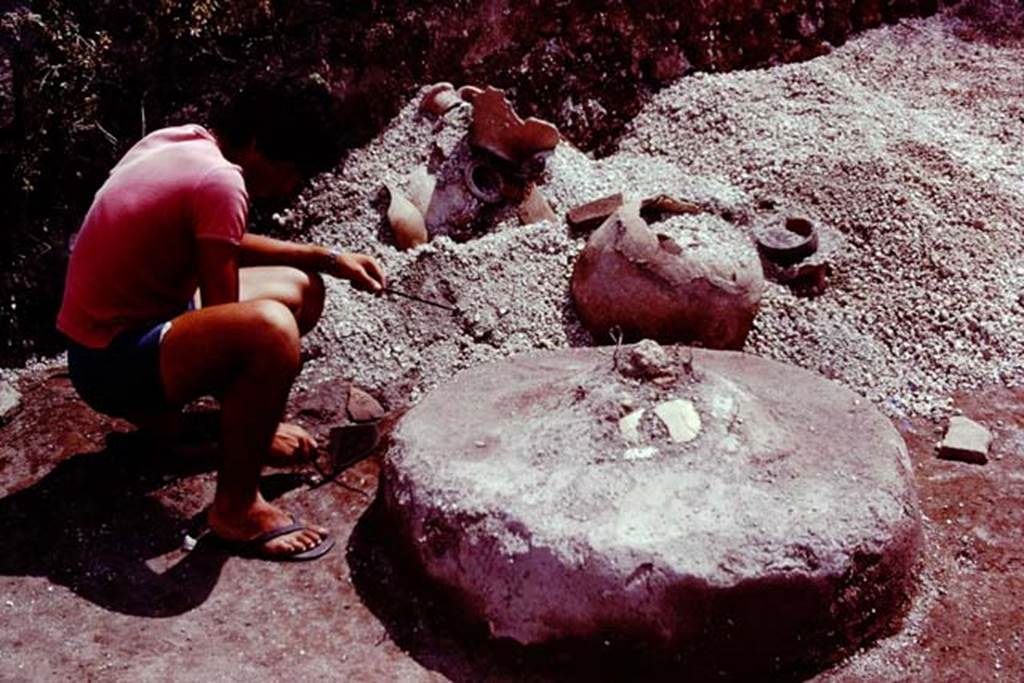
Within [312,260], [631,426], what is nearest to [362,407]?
[312,260]

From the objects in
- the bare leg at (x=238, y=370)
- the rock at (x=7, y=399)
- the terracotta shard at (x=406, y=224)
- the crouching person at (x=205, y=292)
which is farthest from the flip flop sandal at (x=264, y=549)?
the terracotta shard at (x=406, y=224)

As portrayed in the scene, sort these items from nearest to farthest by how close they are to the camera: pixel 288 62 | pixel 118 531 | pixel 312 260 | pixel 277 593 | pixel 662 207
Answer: pixel 277 593
pixel 118 531
pixel 312 260
pixel 662 207
pixel 288 62

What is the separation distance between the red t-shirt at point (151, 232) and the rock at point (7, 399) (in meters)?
0.84

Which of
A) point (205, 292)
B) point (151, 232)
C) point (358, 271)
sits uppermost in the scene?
point (151, 232)

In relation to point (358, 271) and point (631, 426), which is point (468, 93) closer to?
point (358, 271)

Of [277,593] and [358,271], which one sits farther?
[358,271]

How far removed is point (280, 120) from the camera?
2.18 meters

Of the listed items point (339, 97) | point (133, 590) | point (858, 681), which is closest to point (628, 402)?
point (858, 681)

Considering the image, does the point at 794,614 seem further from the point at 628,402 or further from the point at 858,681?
the point at 628,402

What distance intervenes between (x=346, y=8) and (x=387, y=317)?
167 centimetres

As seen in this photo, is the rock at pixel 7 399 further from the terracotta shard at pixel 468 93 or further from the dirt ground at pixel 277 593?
the terracotta shard at pixel 468 93

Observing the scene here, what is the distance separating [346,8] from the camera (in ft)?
14.1

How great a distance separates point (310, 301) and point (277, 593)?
829mm

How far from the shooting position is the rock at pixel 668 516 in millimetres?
1962
